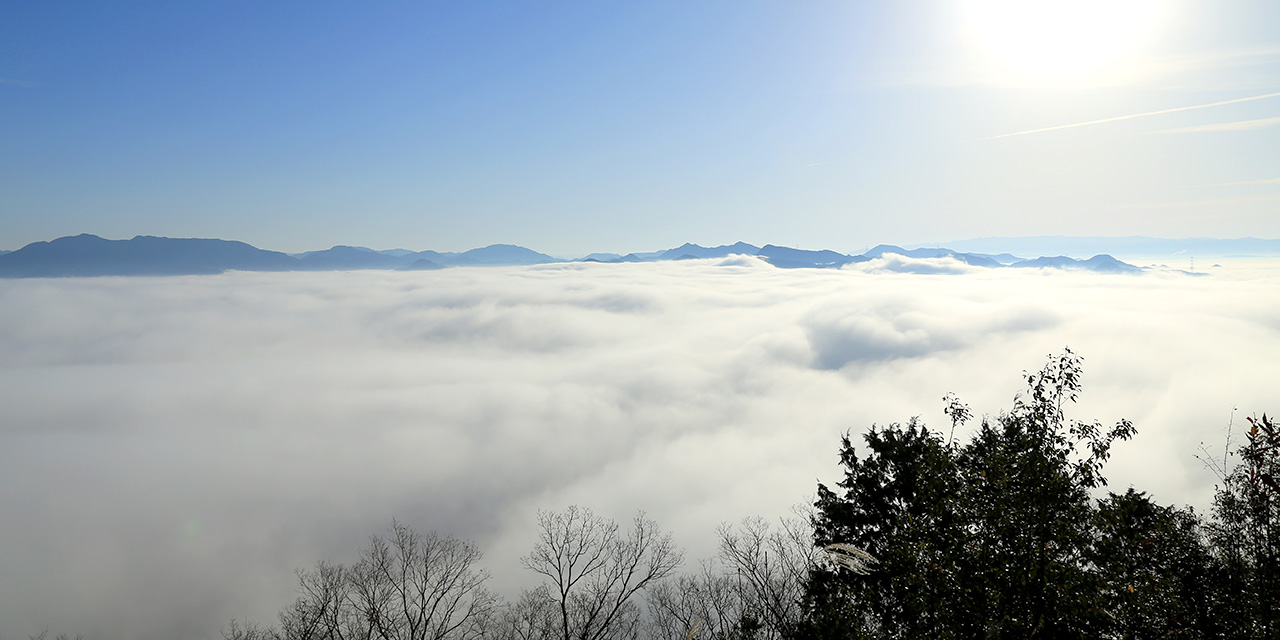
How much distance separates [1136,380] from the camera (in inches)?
7318

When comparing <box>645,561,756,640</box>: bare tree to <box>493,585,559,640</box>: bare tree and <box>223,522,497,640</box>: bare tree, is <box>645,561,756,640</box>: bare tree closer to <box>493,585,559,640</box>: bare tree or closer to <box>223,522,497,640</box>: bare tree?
<box>493,585,559,640</box>: bare tree

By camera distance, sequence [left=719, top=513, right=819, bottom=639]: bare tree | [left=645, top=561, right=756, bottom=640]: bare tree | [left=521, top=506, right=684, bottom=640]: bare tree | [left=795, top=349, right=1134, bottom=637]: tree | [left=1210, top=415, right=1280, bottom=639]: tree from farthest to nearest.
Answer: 1. [left=521, top=506, right=684, bottom=640]: bare tree
2. [left=645, top=561, right=756, bottom=640]: bare tree
3. [left=719, top=513, right=819, bottom=639]: bare tree
4. [left=795, top=349, right=1134, bottom=637]: tree
5. [left=1210, top=415, right=1280, bottom=639]: tree

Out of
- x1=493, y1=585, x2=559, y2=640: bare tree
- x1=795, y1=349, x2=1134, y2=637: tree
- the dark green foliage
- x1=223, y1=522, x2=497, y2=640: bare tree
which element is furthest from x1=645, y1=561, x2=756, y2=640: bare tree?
the dark green foliage

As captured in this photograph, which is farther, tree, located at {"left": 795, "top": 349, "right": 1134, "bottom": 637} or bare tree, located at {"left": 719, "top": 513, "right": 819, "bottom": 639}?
bare tree, located at {"left": 719, "top": 513, "right": 819, "bottom": 639}

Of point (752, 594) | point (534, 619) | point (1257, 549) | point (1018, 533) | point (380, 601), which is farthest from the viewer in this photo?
point (534, 619)

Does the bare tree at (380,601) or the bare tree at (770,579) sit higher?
the bare tree at (770,579)

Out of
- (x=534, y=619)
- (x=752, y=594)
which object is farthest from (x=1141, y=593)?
(x=534, y=619)

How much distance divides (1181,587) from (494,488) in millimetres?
126231

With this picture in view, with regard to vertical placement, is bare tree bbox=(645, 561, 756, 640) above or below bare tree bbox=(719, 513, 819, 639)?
below

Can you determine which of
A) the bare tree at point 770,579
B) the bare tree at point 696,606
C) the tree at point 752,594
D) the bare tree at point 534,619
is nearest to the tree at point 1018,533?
the tree at point 752,594

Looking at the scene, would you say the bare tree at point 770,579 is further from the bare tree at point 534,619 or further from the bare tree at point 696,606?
the bare tree at point 534,619

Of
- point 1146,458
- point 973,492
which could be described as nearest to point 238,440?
point 973,492

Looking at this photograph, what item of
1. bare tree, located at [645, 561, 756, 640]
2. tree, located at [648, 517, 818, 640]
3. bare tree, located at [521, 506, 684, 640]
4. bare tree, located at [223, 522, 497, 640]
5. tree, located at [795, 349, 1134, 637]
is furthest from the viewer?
bare tree, located at [521, 506, 684, 640]

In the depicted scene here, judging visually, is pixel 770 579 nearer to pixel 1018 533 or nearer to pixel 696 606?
pixel 696 606
